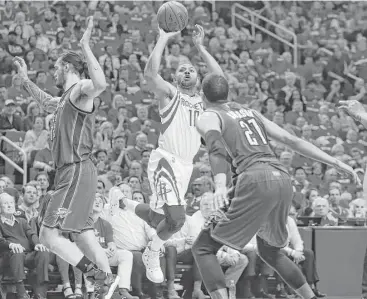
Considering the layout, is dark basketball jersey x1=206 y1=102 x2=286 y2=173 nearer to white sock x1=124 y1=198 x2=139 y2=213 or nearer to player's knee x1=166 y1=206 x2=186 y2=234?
player's knee x1=166 y1=206 x2=186 y2=234

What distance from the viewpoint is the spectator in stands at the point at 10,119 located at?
14.8 m

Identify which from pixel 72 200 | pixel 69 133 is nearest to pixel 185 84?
pixel 69 133

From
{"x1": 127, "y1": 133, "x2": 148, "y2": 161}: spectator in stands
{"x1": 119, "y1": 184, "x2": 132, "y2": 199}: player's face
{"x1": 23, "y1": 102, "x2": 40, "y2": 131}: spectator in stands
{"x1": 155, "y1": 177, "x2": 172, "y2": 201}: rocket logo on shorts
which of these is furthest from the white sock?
{"x1": 23, "y1": 102, "x2": 40, "y2": 131}: spectator in stands

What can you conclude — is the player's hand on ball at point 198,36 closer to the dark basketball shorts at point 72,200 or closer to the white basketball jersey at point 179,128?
the white basketball jersey at point 179,128

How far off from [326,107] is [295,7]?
4.73m

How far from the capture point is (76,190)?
25.3 feet

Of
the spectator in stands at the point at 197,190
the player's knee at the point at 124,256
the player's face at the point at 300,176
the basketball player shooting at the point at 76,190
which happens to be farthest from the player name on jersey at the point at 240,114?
the player's face at the point at 300,176

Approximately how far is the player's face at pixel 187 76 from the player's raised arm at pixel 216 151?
2295mm

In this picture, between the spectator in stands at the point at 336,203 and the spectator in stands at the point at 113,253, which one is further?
the spectator in stands at the point at 336,203

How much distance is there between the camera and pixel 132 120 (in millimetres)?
16188

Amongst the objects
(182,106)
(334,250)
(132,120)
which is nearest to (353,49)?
(132,120)

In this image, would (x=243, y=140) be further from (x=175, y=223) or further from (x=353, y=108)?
(x=175, y=223)

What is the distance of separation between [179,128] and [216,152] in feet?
7.98

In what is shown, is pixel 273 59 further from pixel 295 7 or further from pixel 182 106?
pixel 182 106
